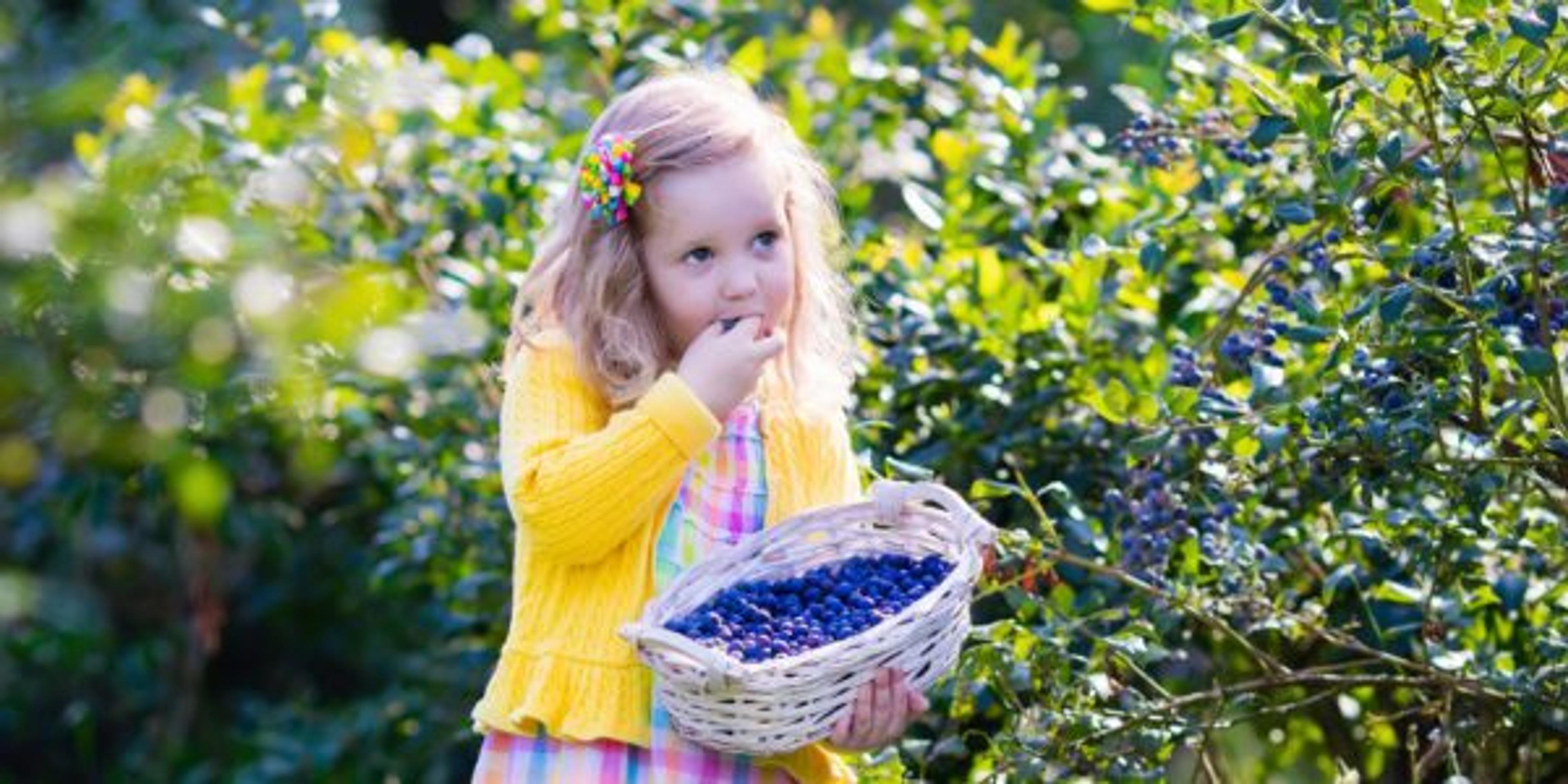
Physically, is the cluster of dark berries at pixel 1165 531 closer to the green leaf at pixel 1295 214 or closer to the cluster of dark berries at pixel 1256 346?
the cluster of dark berries at pixel 1256 346

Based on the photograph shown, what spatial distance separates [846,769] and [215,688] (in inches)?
144

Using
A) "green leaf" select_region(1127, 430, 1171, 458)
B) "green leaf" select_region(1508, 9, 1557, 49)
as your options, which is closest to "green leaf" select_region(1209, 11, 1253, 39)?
"green leaf" select_region(1508, 9, 1557, 49)

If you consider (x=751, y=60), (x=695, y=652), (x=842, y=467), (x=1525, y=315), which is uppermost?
Answer: (x=1525, y=315)

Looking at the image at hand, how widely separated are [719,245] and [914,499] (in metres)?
0.29

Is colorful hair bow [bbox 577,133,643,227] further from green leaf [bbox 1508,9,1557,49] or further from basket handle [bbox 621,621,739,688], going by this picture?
green leaf [bbox 1508,9,1557,49]

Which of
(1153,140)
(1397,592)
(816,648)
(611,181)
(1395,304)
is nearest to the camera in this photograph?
(816,648)

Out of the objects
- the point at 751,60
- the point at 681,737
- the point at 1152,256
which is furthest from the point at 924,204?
the point at 681,737

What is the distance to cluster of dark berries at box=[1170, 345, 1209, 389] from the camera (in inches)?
107

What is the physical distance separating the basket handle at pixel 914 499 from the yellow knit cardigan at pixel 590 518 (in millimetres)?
67

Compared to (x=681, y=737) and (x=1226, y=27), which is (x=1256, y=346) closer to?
(x=1226, y=27)

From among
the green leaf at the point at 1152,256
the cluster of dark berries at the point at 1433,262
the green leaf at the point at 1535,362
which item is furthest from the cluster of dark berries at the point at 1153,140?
the green leaf at the point at 1535,362

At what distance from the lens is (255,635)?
5926 millimetres

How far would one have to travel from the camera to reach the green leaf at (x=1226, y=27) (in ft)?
8.25

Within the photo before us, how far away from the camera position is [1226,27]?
99.1 inches
